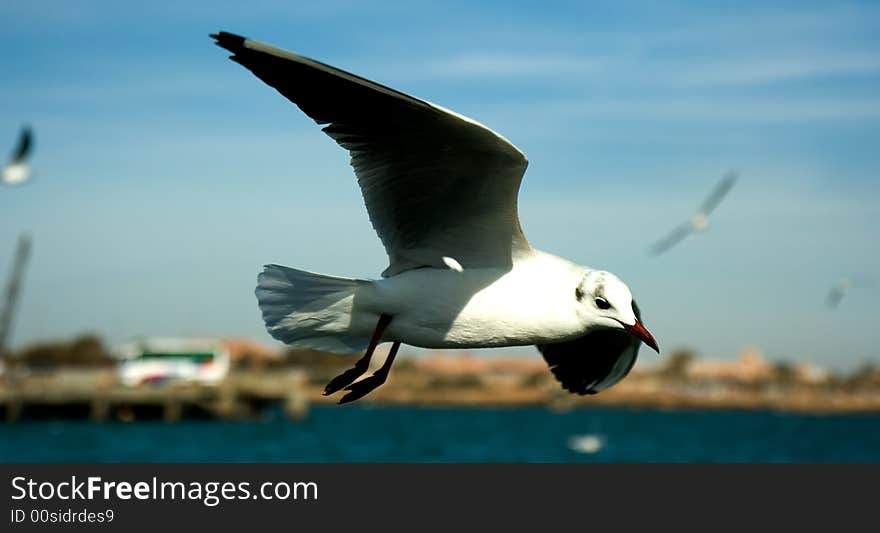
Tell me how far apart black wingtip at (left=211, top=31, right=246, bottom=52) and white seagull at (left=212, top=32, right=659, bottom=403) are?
1.88 feet

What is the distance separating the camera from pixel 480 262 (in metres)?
8.12

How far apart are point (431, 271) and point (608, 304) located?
3.71ft

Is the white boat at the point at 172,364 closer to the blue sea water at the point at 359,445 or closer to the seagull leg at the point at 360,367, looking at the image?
the blue sea water at the point at 359,445

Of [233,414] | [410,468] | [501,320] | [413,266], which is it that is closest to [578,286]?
[501,320]

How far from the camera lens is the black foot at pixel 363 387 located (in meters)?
7.64

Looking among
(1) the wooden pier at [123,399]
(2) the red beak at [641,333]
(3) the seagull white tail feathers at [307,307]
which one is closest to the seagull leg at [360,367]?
(3) the seagull white tail feathers at [307,307]

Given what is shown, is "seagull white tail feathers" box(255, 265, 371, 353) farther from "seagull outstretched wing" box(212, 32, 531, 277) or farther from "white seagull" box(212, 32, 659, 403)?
"seagull outstretched wing" box(212, 32, 531, 277)

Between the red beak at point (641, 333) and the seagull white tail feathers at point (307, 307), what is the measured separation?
166 centimetres

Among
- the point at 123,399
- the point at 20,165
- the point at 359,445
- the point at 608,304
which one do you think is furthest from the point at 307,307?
the point at 123,399

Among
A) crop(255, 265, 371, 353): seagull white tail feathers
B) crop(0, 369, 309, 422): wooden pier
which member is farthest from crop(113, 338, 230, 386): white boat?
crop(255, 265, 371, 353): seagull white tail feathers

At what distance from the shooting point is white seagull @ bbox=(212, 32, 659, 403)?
7.59 m

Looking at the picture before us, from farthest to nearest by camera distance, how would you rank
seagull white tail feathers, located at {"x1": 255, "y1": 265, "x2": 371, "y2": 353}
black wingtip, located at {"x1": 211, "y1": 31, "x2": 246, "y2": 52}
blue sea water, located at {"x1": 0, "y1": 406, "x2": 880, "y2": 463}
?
blue sea water, located at {"x1": 0, "y1": 406, "x2": 880, "y2": 463} < seagull white tail feathers, located at {"x1": 255, "y1": 265, "x2": 371, "y2": 353} < black wingtip, located at {"x1": 211, "y1": 31, "x2": 246, "y2": 52}

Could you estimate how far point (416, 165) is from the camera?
7.80 meters

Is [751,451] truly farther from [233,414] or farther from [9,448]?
[9,448]
